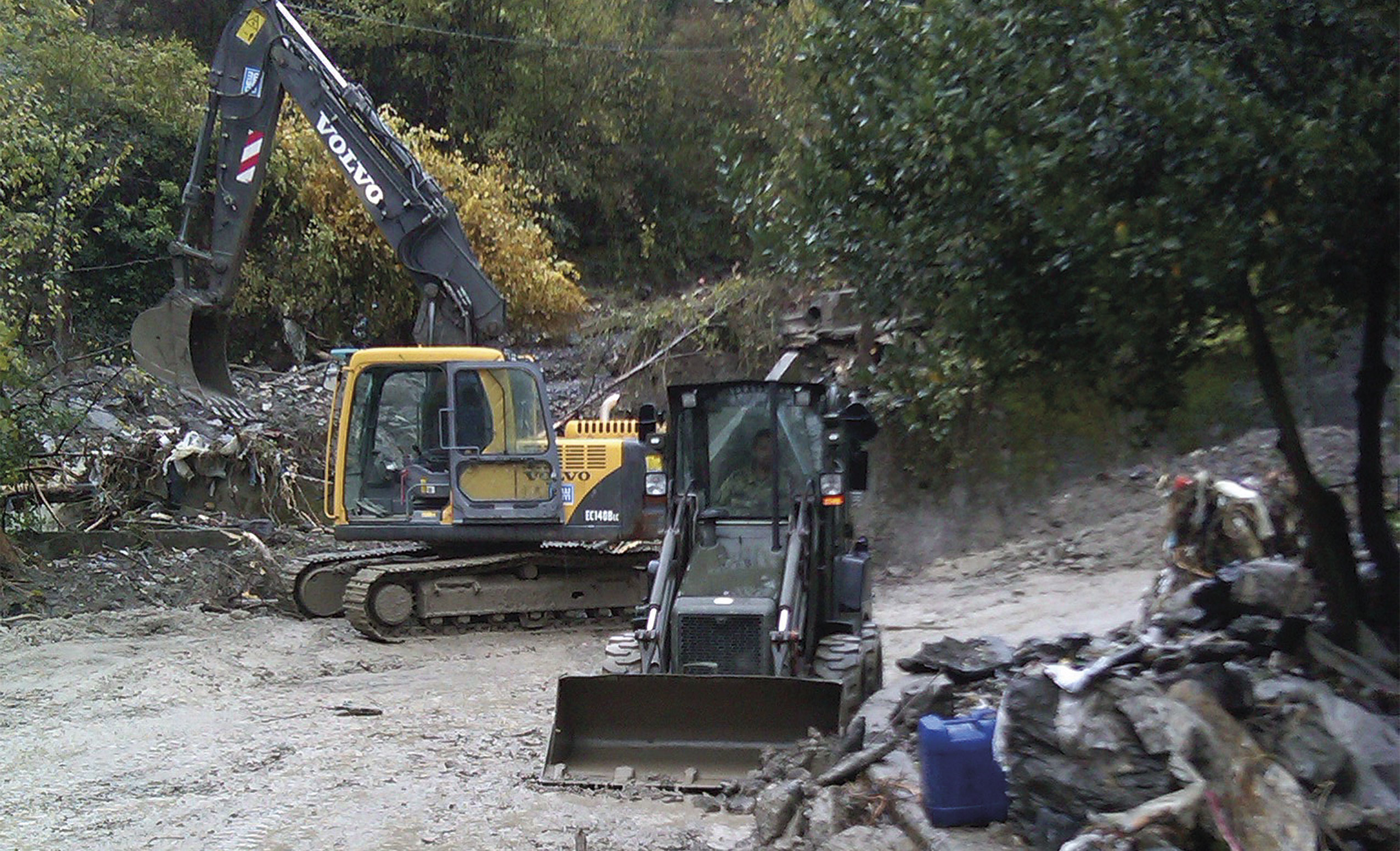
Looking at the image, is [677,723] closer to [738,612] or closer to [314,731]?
[738,612]

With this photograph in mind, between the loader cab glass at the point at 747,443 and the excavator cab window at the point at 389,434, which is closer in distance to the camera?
A: the loader cab glass at the point at 747,443

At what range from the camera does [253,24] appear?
14.1 m

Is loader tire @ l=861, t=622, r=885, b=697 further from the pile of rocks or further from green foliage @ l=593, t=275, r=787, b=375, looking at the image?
green foliage @ l=593, t=275, r=787, b=375

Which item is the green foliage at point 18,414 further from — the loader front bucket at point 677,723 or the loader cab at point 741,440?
the loader front bucket at point 677,723

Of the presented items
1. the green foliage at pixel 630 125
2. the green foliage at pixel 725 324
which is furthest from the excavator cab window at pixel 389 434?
the green foliage at pixel 630 125

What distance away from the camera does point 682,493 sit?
8781 mm

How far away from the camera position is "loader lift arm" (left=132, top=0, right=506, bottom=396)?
1371cm

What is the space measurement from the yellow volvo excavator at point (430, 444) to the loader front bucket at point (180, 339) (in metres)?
0.03

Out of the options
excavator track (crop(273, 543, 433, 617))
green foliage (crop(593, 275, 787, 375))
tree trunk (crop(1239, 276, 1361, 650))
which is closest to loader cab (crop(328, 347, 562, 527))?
excavator track (crop(273, 543, 433, 617))

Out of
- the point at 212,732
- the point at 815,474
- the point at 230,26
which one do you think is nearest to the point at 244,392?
the point at 230,26

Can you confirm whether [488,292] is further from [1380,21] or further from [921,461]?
[1380,21]

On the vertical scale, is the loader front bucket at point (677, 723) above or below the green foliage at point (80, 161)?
below

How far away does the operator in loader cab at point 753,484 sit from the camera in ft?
28.6

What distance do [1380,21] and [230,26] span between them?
39.3 ft
